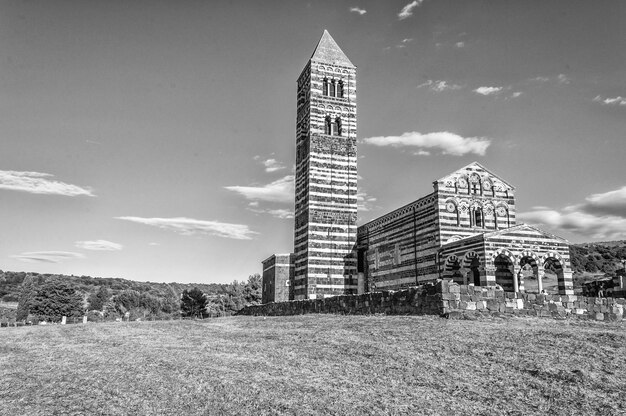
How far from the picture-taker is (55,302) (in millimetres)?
63938

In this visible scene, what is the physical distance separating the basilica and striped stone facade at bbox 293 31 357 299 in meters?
0.09

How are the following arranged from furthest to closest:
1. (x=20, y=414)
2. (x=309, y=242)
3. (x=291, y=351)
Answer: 1. (x=309, y=242)
2. (x=291, y=351)
3. (x=20, y=414)

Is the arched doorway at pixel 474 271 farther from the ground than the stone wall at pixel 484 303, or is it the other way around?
the arched doorway at pixel 474 271

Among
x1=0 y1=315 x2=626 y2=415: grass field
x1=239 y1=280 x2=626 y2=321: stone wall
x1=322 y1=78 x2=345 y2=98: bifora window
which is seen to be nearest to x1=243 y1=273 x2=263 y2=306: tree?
x1=322 y1=78 x2=345 y2=98: bifora window

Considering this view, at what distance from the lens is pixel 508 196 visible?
3606 cm

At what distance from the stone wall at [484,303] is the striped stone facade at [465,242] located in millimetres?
9359

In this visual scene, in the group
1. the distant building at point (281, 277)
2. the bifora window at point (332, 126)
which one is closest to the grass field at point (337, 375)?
the bifora window at point (332, 126)

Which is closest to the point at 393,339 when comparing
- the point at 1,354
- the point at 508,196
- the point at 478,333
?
the point at 478,333

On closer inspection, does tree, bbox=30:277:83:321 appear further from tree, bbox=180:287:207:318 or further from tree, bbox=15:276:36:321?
Result: tree, bbox=180:287:207:318

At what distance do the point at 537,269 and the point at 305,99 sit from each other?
81.7ft

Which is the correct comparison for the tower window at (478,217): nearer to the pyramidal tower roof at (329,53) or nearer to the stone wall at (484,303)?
the stone wall at (484,303)

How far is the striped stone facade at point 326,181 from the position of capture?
40.3 metres

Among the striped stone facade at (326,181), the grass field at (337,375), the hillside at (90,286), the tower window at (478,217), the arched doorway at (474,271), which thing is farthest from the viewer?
the hillside at (90,286)

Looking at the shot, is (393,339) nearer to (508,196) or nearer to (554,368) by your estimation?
(554,368)
